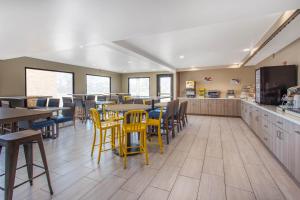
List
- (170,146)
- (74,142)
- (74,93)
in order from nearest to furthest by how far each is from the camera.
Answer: (170,146), (74,142), (74,93)

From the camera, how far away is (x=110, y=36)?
9.42 feet

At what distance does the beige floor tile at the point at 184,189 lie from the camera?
5.71 ft

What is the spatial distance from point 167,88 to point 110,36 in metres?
6.33

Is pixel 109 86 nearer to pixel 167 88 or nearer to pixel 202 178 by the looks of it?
pixel 167 88

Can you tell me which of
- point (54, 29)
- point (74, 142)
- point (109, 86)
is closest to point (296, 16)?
point (54, 29)

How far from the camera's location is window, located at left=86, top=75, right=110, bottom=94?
7758 mm

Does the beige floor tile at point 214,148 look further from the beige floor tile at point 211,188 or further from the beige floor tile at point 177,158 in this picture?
the beige floor tile at point 211,188

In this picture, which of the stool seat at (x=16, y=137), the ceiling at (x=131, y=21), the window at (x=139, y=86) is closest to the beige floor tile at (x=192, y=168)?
the stool seat at (x=16, y=137)

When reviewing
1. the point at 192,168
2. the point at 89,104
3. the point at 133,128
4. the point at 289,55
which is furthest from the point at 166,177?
the point at 89,104

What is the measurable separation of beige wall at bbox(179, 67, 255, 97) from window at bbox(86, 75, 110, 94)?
414cm

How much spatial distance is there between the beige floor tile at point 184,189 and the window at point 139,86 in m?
7.40

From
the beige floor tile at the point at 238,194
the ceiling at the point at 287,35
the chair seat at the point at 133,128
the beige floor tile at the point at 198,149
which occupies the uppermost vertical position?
the ceiling at the point at 287,35

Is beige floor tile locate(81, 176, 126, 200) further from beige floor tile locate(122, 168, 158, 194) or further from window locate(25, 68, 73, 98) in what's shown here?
window locate(25, 68, 73, 98)

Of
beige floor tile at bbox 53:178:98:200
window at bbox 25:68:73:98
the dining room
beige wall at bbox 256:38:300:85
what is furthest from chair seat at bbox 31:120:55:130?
beige wall at bbox 256:38:300:85
